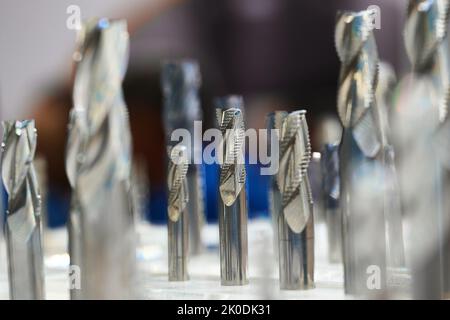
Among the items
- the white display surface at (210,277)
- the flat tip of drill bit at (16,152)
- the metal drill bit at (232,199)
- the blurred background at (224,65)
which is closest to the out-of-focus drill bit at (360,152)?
the white display surface at (210,277)

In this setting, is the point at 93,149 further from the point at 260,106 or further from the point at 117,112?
the point at 260,106

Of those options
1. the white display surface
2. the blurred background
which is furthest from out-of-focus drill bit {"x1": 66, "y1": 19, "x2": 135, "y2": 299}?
the blurred background

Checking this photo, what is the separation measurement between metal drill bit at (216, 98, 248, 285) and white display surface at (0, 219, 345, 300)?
22 mm

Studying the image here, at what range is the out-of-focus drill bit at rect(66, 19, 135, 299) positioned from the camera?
0.74 meters

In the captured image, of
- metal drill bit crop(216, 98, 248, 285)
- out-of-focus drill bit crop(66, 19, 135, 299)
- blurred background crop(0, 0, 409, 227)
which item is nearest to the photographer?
out-of-focus drill bit crop(66, 19, 135, 299)

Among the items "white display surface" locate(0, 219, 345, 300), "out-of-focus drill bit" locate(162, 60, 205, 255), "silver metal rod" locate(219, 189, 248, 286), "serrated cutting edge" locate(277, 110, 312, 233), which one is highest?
"out-of-focus drill bit" locate(162, 60, 205, 255)

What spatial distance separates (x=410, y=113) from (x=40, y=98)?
126cm

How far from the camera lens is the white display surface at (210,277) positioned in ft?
2.80

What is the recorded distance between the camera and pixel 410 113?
778mm

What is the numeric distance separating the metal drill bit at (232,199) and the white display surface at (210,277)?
0.07 feet

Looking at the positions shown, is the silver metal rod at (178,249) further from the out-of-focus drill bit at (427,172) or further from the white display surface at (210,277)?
the out-of-focus drill bit at (427,172)

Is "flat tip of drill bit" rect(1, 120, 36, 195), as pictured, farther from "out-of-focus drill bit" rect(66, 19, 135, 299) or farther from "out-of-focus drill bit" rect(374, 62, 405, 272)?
"out-of-focus drill bit" rect(374, 62, 405, 272)

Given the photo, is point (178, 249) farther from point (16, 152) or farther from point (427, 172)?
point (427, 172)
